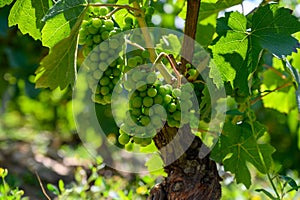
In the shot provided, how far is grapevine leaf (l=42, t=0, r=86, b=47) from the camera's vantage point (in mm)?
1144

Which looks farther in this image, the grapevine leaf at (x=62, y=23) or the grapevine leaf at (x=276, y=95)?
the grapevine leaf at (x=276, y=95)

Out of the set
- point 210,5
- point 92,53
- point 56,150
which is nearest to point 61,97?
point 56,150

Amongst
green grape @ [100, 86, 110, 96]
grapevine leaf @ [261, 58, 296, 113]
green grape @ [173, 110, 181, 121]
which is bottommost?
grapevine leaf @ [261, 58, 296, 113]

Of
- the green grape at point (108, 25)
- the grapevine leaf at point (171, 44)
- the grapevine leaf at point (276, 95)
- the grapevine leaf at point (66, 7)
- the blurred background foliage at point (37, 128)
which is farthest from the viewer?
the blurred background foliage at point (37, 128)

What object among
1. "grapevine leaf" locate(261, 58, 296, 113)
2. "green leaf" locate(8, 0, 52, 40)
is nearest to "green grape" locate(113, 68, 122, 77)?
"green leaf" locate(8, 0, 52, 40)

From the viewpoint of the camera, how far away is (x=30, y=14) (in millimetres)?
1280

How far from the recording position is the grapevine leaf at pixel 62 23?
114 centimetres

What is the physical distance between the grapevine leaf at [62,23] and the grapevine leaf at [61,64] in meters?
0.03

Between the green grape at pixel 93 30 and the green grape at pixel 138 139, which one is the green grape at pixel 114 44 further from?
the green grape at pixel 138 139

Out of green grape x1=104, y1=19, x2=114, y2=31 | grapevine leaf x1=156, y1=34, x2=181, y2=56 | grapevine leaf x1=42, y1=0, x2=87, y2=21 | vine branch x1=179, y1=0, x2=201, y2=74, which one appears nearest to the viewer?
grapevine leaf x1=42, y1=0, x2=87, y2=21

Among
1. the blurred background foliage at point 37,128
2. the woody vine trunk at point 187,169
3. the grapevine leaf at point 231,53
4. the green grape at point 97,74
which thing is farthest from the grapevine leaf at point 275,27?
the blurred background foliage at point 37,128

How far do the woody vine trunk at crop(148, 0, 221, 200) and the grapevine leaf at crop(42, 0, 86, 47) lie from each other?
0.87 ft

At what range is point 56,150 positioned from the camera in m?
3.54

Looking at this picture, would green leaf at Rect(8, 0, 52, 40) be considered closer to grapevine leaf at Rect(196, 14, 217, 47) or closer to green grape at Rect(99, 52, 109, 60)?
green grape at Rect(99, 52, 109, 60)
